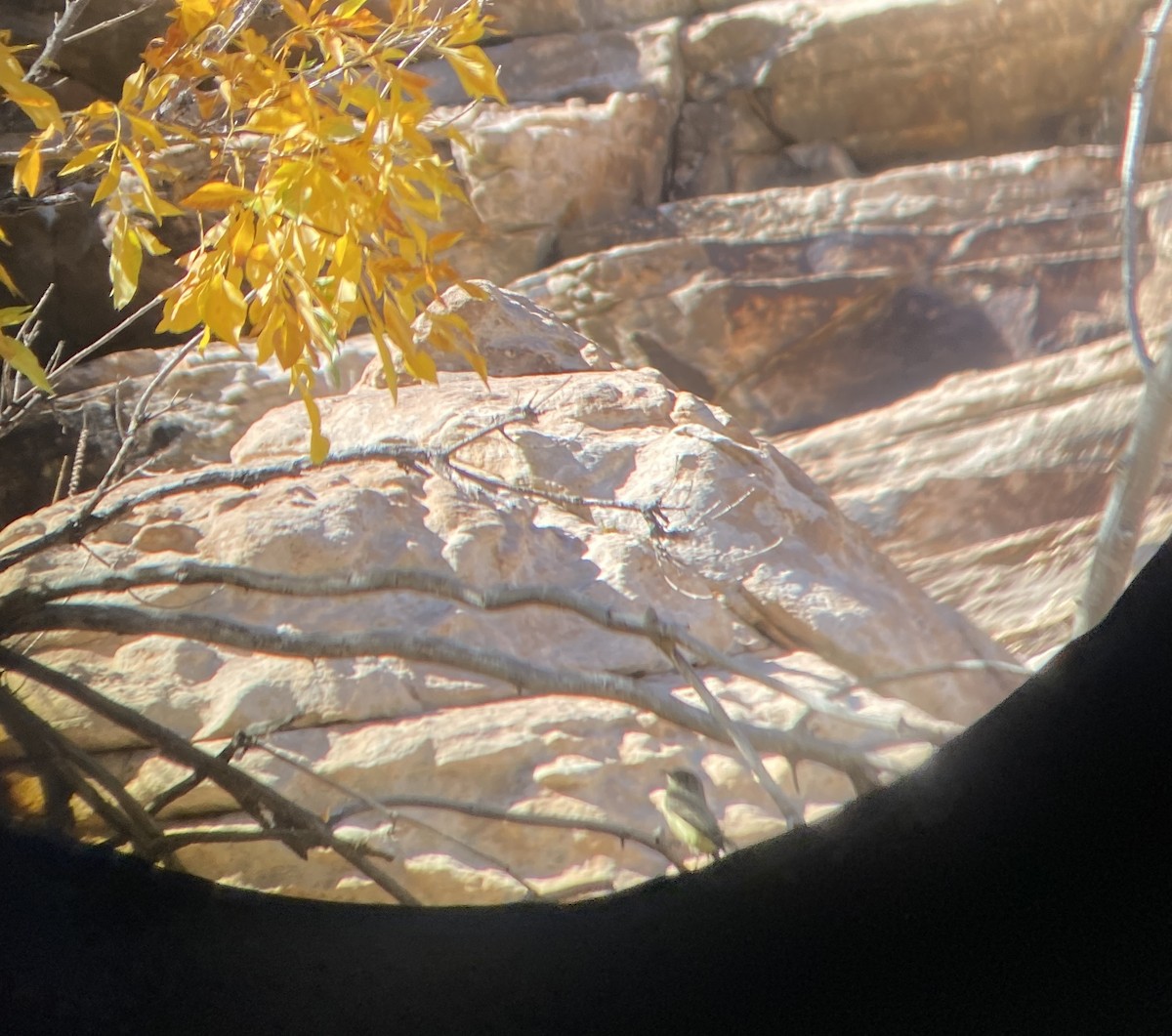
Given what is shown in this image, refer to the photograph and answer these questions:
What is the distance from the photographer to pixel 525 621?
630mm

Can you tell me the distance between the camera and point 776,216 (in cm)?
67

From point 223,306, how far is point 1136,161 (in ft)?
1.67

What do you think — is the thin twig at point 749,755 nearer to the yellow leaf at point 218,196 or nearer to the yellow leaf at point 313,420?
the yellow leaf at point 313,420

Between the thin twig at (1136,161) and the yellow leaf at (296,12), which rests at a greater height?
the yellow leaf at (296,12)

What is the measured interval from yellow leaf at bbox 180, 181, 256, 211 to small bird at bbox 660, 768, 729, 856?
38 centimetres

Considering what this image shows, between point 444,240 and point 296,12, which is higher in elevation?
point 296,12

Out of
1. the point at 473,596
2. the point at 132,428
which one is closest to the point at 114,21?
the point at 132,428

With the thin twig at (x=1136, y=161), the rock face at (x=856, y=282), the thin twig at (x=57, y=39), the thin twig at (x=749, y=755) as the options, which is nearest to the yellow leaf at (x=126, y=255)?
the thin twig at (x=57, y=39)

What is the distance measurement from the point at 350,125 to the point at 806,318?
27cm

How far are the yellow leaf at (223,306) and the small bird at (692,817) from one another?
1.11 feet

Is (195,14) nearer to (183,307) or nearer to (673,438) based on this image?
(183,307)

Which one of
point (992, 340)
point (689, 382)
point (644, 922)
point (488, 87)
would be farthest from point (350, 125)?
point (644, 922)

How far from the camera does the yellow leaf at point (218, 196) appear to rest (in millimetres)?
572

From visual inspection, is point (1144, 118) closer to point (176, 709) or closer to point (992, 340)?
point (992, 340)
